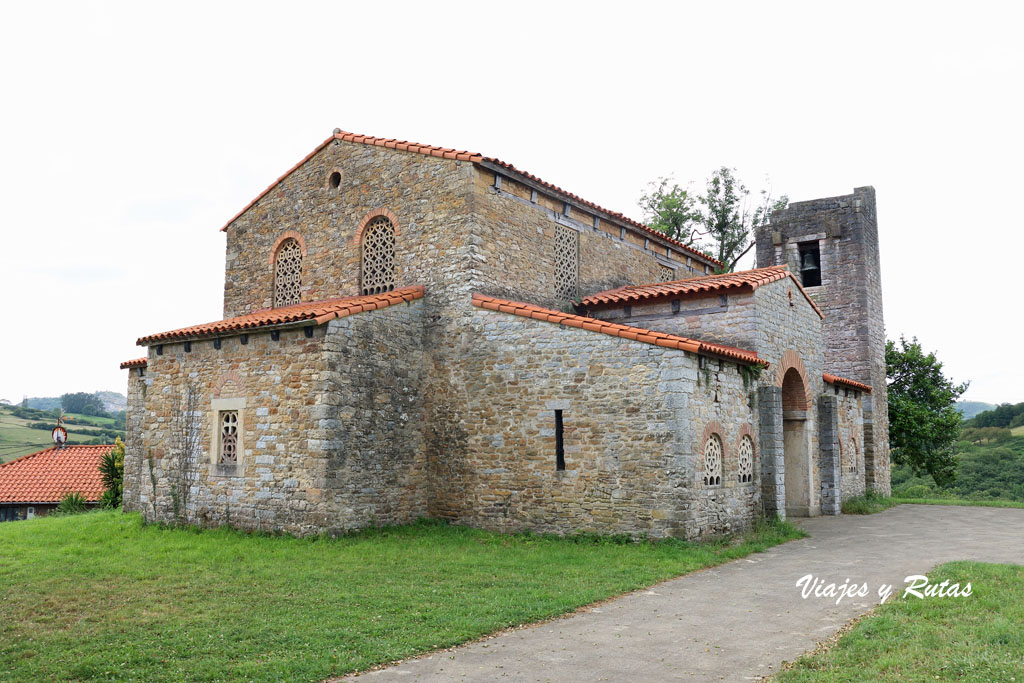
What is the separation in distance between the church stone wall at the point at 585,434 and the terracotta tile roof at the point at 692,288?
6.20 ft

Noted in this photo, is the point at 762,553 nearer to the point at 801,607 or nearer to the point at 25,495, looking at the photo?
the point at 801,607

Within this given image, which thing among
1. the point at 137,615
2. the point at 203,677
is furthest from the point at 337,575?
the point at 203,677

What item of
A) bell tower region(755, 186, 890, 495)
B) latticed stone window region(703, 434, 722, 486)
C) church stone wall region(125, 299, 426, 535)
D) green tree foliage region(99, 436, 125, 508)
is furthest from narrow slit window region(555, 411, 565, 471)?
green tree foliage region(99, 436, 125, 508)

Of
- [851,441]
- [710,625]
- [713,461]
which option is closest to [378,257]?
[713,461]

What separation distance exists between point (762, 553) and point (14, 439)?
234 ft

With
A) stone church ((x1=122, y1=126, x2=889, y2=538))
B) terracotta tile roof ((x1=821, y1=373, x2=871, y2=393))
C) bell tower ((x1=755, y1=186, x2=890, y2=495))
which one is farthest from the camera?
bell tower ((x1=755, y1=186, x2=890, y2=495))

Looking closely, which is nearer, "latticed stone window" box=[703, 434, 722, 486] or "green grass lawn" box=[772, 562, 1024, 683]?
"green grass lawn" box=[772, 562, 1024, 683]

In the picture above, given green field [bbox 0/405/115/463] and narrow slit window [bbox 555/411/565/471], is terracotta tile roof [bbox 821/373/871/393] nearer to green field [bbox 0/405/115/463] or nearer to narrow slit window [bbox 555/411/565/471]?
narrow slit window [bbox 555/411/565/471]

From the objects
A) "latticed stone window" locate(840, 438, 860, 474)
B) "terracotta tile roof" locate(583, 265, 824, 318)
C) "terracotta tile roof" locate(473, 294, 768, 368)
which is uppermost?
"terracotta tile roof" locate(583, 265, 824, 318)

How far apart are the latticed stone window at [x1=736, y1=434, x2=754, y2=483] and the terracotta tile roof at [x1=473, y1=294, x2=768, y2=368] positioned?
1391 mm

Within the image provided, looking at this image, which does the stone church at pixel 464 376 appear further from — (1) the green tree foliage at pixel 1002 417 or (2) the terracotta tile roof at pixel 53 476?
(1) the green tree foliage at pixel 1002 417

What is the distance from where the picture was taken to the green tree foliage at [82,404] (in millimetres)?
97188

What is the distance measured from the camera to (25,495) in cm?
2488

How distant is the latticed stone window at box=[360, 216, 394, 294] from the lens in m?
15.1
